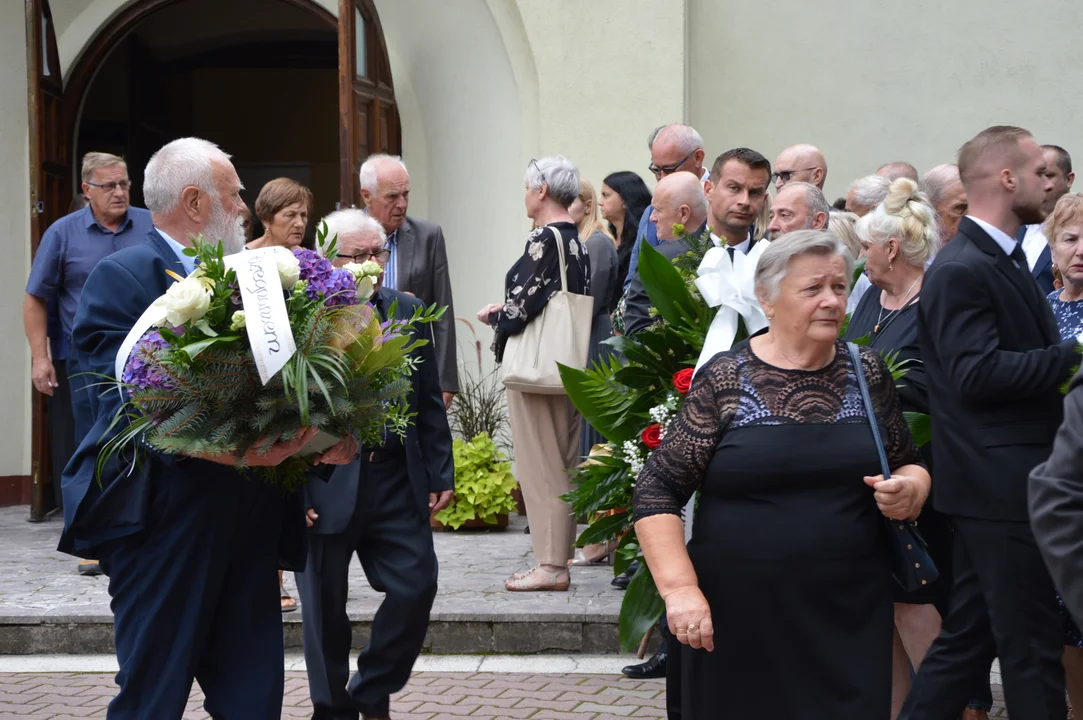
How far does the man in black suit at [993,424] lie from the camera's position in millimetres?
4223

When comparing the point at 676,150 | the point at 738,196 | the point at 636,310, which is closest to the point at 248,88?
the point at 676,150

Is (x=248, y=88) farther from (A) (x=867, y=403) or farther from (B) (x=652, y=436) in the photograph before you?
(A) (x=867, y=403)

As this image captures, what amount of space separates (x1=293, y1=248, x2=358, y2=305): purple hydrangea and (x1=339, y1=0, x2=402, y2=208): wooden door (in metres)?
5.09

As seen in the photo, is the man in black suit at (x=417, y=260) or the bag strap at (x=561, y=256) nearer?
the bag strap at (x=561, y=256)

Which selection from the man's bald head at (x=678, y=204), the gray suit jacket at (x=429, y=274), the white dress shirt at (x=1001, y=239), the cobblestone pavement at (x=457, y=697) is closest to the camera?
the white dress shirt at (x=1001, y=239)

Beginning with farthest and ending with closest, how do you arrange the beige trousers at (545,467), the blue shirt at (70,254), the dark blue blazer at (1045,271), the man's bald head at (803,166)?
the blue shirt at (70,254) < the man's bald head at (803,166) < the beige trousers at (545,467) < the dark blue blazer at (1045,271)

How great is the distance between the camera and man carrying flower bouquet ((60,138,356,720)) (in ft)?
12.5

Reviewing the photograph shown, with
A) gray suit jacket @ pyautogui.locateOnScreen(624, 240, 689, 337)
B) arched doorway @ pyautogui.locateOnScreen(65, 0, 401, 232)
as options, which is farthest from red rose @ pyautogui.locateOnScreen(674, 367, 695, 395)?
arched doorway @ pyautogui.locateOnScreen(65, 0, 401, 232)

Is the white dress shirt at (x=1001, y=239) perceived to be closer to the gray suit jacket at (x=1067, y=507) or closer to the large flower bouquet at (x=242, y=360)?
the large flower bouquet at (x=242, y=360)

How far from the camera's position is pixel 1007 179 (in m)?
4.44

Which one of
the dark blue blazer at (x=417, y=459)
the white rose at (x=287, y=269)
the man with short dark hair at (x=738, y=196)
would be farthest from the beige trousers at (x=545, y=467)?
the white rose at (x=287, y=269)

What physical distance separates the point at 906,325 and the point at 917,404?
0.28 meters

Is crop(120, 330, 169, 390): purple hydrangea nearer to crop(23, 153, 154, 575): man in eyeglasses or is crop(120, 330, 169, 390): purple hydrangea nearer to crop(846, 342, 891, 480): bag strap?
crop(846, 342, 891, 480): bag strap

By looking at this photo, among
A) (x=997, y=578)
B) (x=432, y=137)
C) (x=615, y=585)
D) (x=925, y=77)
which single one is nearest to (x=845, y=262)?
(x=997, y=578)
